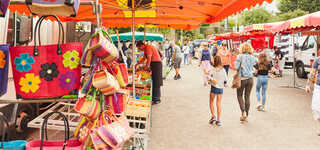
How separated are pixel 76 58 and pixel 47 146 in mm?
579

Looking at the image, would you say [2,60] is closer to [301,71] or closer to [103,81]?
[103,81]

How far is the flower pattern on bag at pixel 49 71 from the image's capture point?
1457 mm

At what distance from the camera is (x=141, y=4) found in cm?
429

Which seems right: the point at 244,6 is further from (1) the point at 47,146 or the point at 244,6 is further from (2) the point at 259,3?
(1) the point at 47,146

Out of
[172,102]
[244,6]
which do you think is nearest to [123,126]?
[244,6]

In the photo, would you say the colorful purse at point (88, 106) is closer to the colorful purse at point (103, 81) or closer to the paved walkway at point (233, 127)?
the colorful purse at point (103, 81)

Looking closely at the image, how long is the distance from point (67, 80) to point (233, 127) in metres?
4.77

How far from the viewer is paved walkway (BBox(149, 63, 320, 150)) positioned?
462 cm

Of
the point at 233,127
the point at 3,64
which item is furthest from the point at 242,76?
the point at 3,64

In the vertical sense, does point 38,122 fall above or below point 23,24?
below

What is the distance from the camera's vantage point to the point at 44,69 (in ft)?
4.79

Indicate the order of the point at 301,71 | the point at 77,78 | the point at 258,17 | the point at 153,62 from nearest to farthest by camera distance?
the point at 77,78 < the point at 153,62 < the point at 301,71 < the point at 258,17

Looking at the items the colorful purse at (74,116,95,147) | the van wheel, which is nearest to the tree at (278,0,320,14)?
the van wheel

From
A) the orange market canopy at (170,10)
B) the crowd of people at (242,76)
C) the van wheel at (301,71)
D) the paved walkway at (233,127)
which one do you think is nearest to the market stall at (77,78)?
the orange market canopy at (170,10)
